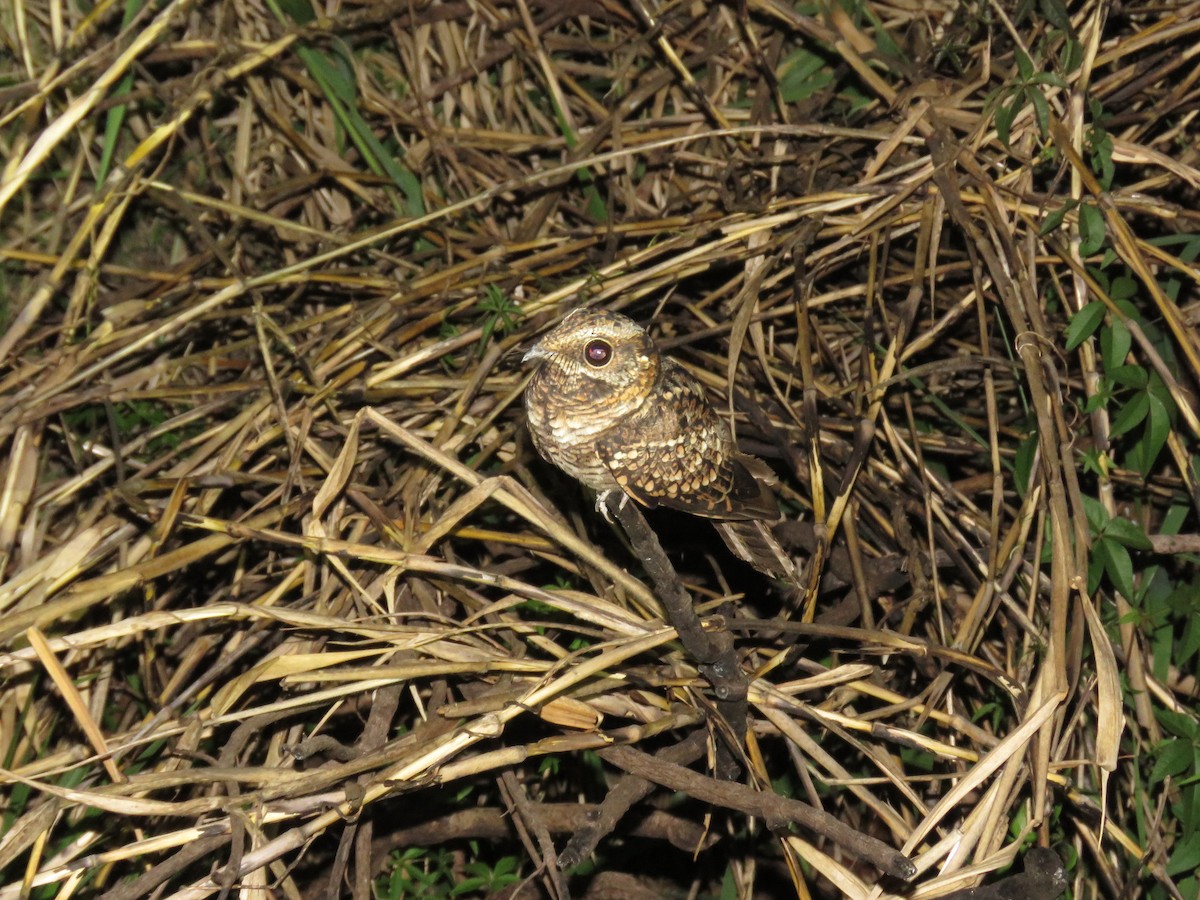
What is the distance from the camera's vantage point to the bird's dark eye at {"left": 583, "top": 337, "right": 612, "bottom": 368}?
5.67ft

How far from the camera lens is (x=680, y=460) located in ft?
5.93

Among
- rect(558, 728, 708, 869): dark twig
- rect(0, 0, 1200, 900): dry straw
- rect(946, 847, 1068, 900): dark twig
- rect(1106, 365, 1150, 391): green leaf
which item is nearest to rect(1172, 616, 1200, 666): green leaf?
rect(0, 0, 1200, 900): dry straw

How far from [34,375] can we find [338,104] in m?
0.80

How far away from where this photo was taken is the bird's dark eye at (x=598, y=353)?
173cm

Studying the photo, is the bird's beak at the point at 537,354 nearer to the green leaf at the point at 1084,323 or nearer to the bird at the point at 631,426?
the bird at the point at 631,426

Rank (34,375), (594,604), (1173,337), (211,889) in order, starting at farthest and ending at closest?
(34,375)
(1173,337)
(594,604)
(211,889)

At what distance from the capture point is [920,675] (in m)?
1.95

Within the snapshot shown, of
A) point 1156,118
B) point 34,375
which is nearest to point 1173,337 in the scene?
point 1156,118

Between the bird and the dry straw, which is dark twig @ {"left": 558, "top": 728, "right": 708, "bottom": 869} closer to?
the dry straw

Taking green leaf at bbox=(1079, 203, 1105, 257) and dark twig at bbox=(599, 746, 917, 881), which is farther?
green leaf at bbox=(1079, 203, 1105, 257)

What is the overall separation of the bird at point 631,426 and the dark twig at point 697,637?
0.15m

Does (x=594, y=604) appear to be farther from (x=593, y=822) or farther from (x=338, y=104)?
(x=338, y=104)

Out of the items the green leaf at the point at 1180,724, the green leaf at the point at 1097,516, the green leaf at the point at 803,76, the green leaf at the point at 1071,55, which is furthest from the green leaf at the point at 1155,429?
the green leaf at the point at 803,76

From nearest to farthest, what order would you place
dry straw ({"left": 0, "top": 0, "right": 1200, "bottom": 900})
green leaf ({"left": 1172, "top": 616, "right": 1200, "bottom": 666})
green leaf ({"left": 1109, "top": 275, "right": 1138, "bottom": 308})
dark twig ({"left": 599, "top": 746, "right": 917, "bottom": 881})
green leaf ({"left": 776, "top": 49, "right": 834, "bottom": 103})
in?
1. dark twig ({"left": 599, "top": 746, "right": 917, "bottom": 881})
2. dry straw ({"left": 0, "top": 0, "right": 1200, "bottom": 900})
3. green leaf ({"left": 1172, "top": 616, "right": 1200, "bottom": 666})
4. green leaf ({"left": 1109, "top": 275, "right": 1138, "bottom": 308})
5. green leaf ({"left": 776, "top": 49, "right": 834, "bottom": 103})
